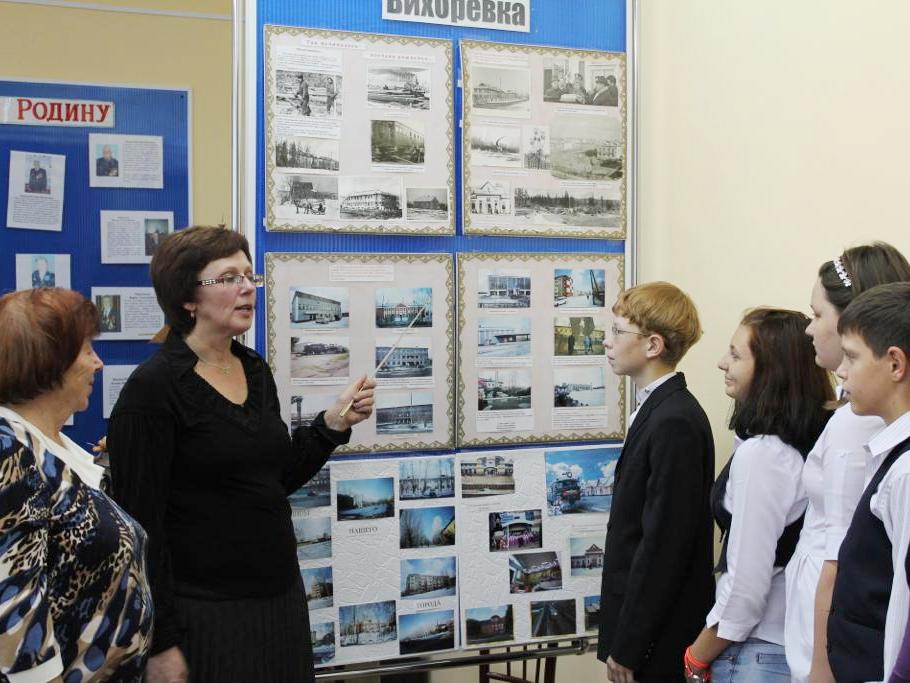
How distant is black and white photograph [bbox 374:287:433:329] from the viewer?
253 centimetres

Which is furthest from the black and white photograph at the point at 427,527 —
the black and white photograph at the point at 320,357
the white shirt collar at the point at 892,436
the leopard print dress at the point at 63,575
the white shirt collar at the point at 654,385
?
the white shirt collar at the point at 892,436

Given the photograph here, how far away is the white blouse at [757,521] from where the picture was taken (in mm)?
1836

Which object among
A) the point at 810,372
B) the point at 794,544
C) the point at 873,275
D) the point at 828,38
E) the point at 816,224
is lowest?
the point at 794,544

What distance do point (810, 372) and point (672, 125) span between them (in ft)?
3.99

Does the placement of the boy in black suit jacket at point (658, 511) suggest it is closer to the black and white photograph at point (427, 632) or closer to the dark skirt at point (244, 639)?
the black and white photograph at point (427, 632)

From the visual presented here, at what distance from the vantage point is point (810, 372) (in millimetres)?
1887

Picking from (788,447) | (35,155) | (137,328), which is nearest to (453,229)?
(788,447)

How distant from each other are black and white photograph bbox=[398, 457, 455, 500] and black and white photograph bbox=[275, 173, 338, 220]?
0.76 metres

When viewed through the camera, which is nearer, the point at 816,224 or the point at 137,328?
the point at 816,224

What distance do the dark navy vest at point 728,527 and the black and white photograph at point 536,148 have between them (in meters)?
1.11

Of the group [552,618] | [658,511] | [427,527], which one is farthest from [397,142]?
[552,618]

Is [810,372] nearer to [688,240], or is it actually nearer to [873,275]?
[873,275]

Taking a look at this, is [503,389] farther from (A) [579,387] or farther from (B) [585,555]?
(B) [585,555]

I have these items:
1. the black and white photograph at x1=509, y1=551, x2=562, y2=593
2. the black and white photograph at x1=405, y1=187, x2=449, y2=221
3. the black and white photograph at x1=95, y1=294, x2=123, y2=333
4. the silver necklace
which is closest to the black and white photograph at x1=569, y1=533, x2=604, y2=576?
the black and white photograph at x1=509, y1=551, x2=562, y2=593
